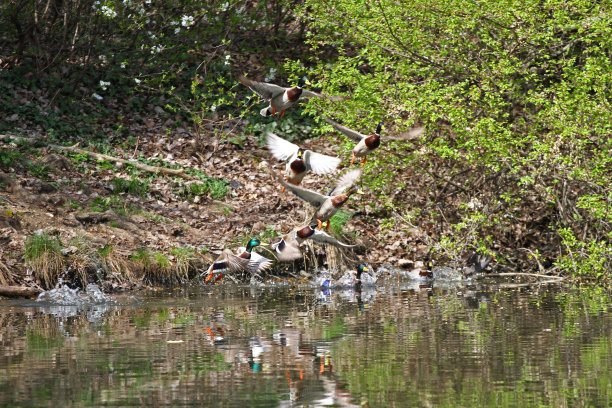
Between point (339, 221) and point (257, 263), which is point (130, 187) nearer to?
point (257, 263)

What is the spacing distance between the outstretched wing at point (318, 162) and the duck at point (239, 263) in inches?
45.8

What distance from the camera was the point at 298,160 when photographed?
9.68 meters

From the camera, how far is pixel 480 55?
38.3 feet

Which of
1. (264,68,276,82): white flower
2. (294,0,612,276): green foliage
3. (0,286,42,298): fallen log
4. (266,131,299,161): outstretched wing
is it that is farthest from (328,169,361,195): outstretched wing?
(264,68,276,82): white flower

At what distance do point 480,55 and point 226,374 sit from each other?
803cm

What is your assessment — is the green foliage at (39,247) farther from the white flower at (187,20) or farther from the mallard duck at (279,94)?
the white flower at (187,20)

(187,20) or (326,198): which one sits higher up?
(187,20)

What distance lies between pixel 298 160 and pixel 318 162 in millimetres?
592

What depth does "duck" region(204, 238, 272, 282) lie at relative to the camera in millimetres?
9966

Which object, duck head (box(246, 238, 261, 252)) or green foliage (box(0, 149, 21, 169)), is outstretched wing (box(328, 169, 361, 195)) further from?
green foliage (box(0, 149, 21, 169))

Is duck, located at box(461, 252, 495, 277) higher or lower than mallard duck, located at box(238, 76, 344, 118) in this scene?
lower

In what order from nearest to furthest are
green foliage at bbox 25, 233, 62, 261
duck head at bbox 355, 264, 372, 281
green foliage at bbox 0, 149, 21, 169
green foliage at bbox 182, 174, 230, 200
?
1. green foliage at bbox 25, 233, 62, 261
2. duck head at bbox 355, 264, 372, 281
3. green foliage at bbox 0, 149, 21, 169
4. green foliage at bbox 182, 174, 230, 200

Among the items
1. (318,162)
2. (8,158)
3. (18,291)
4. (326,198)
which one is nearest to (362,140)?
(318,162)

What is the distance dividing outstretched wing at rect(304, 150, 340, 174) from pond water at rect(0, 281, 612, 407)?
186 cm
